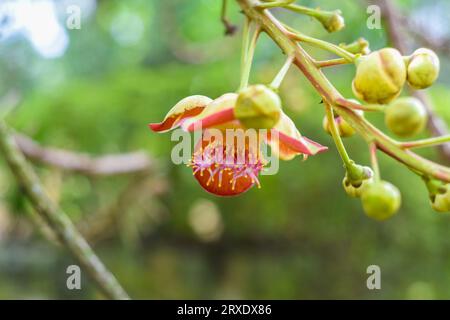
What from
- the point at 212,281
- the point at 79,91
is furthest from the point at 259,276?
the point at 79,91

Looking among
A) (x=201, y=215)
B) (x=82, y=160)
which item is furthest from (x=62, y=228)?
(x=201, y=215)

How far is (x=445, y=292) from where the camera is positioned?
2.09 m

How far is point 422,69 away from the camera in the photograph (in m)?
0.31

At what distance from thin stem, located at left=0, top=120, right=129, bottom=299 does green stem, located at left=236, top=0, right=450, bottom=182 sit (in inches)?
13.2

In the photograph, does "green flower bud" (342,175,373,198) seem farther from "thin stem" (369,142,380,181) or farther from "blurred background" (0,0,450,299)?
"blurred background" (0,0,450,299)

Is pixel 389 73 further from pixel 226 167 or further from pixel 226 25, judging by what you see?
pixel 226 25

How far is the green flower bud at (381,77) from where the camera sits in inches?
11.5

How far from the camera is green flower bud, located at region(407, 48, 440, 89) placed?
12.0 inches

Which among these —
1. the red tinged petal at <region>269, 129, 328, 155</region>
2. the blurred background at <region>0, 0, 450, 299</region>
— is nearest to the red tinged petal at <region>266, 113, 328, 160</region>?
the red tinged petal at <region>269, 129, 328, 155</region>

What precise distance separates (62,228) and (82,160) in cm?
127

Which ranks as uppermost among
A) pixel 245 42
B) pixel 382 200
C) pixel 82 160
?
pixel 82 160

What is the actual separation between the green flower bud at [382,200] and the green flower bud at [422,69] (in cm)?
7

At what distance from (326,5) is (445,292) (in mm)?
1370

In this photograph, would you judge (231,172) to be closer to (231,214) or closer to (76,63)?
(231,214)
